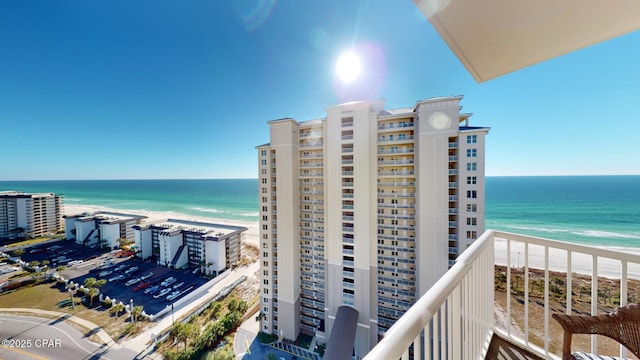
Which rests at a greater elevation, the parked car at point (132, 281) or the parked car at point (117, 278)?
the parked car at point (117, 278)

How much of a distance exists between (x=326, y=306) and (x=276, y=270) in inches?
97.0

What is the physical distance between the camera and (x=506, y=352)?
4.71ft

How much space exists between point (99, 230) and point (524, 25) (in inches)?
1101

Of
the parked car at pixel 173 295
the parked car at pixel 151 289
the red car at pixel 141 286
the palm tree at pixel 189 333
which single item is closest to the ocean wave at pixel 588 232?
the palm tree at pixel 189 333

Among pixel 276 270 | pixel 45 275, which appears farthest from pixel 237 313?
pixel 45 275

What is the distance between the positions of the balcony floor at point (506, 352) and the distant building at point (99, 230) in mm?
24685

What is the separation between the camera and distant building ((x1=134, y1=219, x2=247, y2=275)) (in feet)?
44.5

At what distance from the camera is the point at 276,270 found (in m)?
8.40

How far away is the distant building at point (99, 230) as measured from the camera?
1748 centimetres

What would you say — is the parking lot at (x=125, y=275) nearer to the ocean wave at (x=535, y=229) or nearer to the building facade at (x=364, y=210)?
the building facade at (x=364, y=210)

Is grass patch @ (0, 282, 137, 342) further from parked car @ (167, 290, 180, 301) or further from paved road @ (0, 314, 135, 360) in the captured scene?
parked car @ (167, 290, 180, 301)

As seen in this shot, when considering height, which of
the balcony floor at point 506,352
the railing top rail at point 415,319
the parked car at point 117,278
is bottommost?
the parked car at point 117,278

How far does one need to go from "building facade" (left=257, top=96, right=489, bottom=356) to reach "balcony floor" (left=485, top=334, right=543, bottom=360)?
5.51 m

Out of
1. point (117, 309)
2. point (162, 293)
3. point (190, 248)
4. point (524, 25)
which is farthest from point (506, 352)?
point (190, 248)
